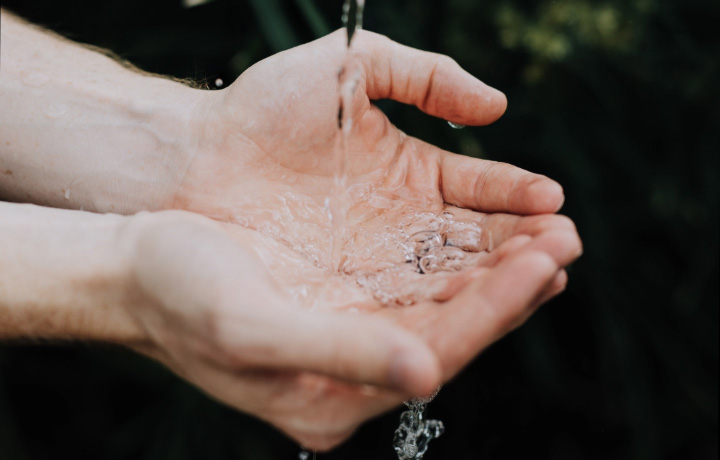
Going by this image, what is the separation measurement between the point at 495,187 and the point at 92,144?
2.26ft

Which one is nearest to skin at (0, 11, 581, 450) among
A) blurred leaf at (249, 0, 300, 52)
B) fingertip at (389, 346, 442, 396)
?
fingertip at (389, 346, 442, 396)

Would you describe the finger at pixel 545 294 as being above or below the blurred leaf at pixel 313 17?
below

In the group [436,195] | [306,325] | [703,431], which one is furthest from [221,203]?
[703,431]

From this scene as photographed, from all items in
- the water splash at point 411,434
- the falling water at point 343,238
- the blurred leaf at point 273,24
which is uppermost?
the blurred leaf at point 273,24


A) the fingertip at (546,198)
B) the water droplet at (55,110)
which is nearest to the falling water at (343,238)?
the fingertip at (546,198)

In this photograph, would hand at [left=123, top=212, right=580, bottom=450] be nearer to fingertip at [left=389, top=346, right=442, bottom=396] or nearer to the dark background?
fingertip at [left=389, top=346, right=442, bottom=396]

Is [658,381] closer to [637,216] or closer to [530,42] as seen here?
[637,216]

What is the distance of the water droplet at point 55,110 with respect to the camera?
106 centimetres

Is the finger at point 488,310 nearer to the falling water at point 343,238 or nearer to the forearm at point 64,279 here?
the falling water at point 343,238

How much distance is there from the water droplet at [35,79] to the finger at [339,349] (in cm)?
80

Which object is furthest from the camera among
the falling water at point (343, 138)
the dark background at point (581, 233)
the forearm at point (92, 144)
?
the dark background at point (581, 233)

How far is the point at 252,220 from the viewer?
91 centimetres

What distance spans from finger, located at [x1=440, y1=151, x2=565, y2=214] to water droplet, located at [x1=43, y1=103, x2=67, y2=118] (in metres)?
0.67

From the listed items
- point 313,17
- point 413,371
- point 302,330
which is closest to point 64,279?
point 302,330
